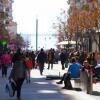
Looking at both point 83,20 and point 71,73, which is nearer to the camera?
point 71,73

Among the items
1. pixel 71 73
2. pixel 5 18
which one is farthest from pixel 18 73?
pixel 5 18

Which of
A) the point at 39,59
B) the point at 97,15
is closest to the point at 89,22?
the point at 97,15

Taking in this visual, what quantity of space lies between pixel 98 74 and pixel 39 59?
26.7 feet

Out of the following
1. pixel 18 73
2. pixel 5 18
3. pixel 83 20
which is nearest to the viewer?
pixel 18 73

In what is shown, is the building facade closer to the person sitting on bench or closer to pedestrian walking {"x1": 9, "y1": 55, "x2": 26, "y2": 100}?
the person sitting on bench

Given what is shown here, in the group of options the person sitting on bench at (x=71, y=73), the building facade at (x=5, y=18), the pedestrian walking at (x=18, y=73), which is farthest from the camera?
the building facade at (x=5, y=18)

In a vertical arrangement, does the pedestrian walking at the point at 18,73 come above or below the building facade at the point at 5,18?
below

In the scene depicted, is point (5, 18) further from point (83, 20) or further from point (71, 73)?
point (71, 73)

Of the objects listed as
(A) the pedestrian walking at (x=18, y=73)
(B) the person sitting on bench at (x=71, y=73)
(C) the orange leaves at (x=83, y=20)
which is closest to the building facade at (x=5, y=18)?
(C) the orange leaves at (x=83, y=20)

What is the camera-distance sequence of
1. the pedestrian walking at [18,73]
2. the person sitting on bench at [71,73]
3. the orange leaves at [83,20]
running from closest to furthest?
1. the pedestrian walking at [18,73]
2. the person sitting on bench at [71,73]
3. the orange leaves at [83,20]

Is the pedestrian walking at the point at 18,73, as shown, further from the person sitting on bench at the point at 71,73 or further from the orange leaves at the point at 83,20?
the orange leaves at the point at 83,20

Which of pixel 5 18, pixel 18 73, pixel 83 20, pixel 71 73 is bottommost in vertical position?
pixel 71 73

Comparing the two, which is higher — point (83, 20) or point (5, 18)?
point (5, 18)

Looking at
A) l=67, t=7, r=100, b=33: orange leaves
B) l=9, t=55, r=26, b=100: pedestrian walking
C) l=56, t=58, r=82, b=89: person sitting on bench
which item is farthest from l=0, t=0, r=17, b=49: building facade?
l=9, t=55, r=26, b=100: pedestrian walking
